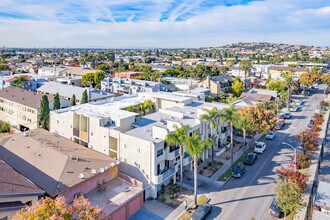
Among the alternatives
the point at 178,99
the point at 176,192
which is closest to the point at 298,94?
the point at 178,99

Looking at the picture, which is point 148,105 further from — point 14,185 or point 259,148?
point 14,185

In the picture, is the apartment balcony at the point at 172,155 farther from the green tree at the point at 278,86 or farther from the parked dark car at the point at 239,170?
the green tree at the point at 278,86

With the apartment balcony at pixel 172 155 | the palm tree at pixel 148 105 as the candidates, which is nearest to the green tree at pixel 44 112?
the palm tree at pixel 148 105

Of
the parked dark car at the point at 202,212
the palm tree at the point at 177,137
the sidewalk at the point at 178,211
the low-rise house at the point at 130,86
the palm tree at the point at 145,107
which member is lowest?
the sidewalk at the point at 178,211

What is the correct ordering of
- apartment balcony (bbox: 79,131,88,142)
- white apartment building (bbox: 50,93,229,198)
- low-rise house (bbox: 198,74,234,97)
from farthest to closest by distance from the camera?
low-rise house (bbox: 198,74,234,97) → apartment balcony (bbox: 79,131,88,142) → white apartment building (bbox: 50,93,229,198)

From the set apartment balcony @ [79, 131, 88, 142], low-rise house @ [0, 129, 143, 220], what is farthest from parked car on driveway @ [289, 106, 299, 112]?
low-rise house @ [0, 129, 143, 220]

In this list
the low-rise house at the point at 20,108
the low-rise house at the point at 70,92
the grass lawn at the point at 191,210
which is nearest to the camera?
the grass lawn at the point at 191,210

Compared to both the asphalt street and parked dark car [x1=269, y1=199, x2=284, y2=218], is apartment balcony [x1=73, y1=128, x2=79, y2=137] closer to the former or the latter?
the asphalt street

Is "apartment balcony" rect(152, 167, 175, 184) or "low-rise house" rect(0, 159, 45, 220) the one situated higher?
"low-rise house" rect(0, 159, 45, 220)
